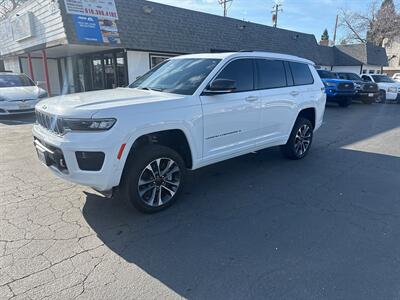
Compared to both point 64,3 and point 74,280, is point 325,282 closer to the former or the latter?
point 74,280

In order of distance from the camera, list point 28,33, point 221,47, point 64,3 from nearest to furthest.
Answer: point 64,3
point 28,33
point 221,47

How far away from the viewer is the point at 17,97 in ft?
32.6

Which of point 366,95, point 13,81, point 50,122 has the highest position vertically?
point 13,81

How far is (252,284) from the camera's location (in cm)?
239

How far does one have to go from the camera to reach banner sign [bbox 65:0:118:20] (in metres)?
11.3

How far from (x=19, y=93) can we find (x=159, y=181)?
30.4ft

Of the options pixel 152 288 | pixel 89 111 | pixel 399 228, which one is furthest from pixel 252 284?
pixel 89 111

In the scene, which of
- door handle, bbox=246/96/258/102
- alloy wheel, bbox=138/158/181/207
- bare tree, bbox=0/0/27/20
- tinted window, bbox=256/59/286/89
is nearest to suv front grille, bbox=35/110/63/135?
alloy wheel, bbox=138/158/181/207

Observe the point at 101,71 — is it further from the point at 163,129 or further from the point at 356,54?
the point at 356,54

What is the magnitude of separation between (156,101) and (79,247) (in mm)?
1782

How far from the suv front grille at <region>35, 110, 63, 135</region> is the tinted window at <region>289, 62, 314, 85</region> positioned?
416cm

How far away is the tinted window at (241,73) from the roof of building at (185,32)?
9533 mm

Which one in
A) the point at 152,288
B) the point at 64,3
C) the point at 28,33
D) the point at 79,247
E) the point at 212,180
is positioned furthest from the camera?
the point at 28,33

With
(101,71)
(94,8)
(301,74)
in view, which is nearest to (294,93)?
(301,74)
